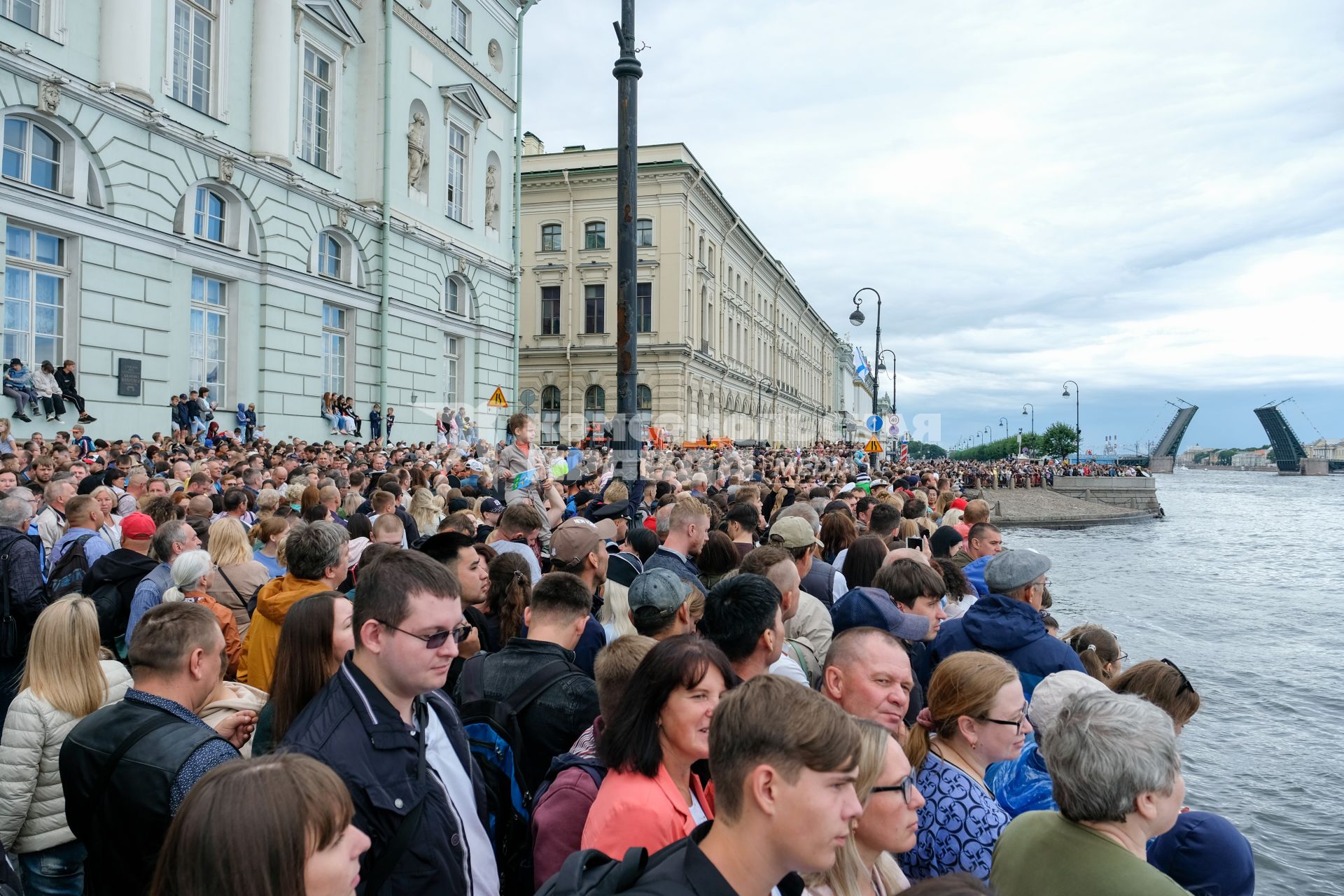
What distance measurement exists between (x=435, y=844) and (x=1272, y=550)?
4331 centimetres

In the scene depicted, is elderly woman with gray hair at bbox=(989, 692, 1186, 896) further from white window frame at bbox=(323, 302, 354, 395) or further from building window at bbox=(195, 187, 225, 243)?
white window frame at bbox=(323, 302, 354, 395)

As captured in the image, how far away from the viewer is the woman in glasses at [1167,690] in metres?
3.81

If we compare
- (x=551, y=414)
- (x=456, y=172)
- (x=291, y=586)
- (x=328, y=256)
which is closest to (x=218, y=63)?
(x=328, y=256)

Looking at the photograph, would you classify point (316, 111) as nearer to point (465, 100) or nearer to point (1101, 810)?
point (465, 100)

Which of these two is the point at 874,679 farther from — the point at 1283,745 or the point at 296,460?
the point at 296,460

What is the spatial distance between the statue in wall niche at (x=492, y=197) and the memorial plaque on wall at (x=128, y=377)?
1666cm

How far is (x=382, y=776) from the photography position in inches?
98.4

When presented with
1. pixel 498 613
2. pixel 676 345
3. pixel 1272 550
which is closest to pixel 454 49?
pixel 676 345

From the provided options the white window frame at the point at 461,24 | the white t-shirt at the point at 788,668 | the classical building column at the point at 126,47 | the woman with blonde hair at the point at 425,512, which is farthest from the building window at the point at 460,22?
the white t-shirt at the point at 788,668

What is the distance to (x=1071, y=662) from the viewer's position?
4379 millimetres

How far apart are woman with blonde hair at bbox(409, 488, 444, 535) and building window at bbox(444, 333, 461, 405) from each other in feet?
70.0

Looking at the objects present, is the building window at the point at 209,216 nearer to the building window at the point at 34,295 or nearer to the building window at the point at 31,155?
the building window at the point at 31,155

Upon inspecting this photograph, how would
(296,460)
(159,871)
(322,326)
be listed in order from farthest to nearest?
1. (322,326)
2. (296,460)
3. (159,871)

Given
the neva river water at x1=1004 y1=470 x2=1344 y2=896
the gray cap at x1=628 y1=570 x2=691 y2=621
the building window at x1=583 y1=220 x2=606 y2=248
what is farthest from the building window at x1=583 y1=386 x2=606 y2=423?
the gray cap at x1=628 y1=570 x2=691 y2=621
